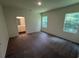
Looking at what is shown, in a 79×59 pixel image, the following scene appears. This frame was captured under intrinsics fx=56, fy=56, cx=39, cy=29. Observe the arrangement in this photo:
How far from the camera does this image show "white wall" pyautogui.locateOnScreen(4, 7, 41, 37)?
4705mm

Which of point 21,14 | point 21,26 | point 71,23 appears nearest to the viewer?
point 71,23

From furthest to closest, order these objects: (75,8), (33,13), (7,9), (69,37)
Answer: (33,13), (7,9), (69,37), (75,8)

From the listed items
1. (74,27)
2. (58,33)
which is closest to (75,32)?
(74,27)

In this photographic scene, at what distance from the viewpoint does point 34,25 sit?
21.2 ft

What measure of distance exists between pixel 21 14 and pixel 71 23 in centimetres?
431

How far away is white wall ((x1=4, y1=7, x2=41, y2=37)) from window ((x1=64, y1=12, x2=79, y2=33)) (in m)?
3.37

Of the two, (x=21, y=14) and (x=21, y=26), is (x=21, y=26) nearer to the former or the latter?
(x=21, y=26)

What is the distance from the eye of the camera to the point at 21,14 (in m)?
5.39

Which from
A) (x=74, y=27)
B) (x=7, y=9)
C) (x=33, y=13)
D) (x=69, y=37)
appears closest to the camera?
(x=74, y=27)

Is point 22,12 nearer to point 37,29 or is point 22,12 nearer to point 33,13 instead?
point 33,13

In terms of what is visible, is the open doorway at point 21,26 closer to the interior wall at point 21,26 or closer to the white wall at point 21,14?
the interior wall at point 21,26

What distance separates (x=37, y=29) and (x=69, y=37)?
3.83 m

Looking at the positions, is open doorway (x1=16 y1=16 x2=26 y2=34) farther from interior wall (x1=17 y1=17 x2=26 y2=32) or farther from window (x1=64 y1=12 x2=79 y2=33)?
window (x1=64 y1=12 x2=79 y2=33)

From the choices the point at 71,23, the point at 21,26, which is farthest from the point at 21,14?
the point at 71,23
